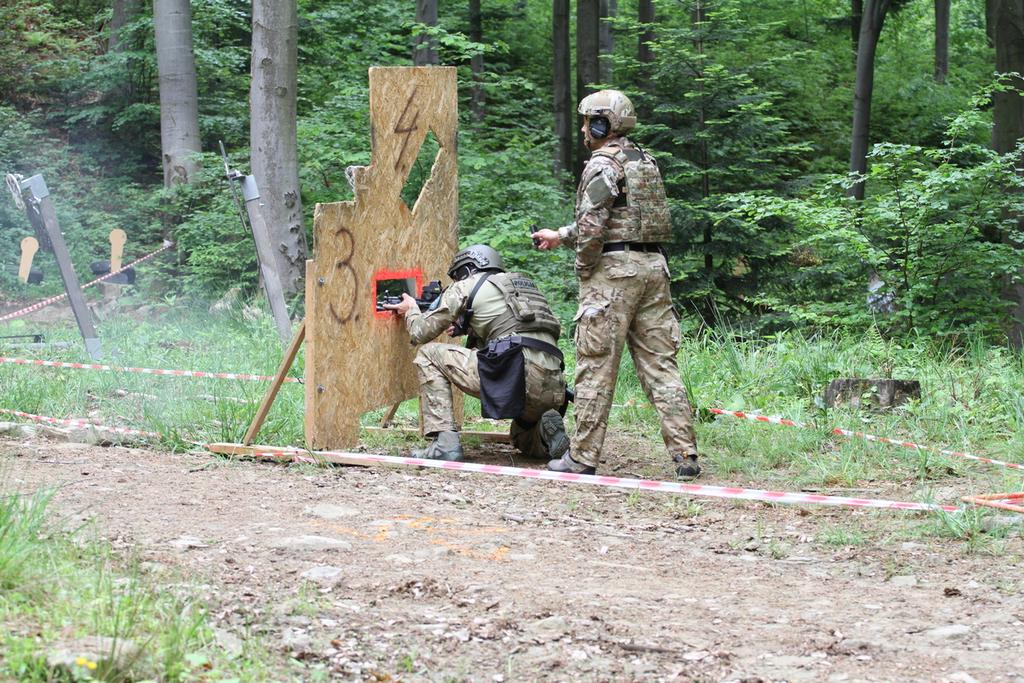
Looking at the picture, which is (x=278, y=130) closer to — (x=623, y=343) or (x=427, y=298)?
(x=427, y=298)

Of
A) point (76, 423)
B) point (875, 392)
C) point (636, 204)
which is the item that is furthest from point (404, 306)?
point (875, 392)

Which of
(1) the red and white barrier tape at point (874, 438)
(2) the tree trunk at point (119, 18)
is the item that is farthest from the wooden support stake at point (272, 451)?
(2) the tree trunk at point (119, 18)

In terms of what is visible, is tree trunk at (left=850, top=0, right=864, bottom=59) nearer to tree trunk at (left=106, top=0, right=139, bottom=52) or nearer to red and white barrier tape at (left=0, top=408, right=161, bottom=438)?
tree trunk at (left=106, top=0, right=139, bottom=52)

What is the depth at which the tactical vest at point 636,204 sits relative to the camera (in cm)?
636

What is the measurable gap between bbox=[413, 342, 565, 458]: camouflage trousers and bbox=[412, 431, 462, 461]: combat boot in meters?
0.04

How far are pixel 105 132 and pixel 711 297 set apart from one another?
1222 cm

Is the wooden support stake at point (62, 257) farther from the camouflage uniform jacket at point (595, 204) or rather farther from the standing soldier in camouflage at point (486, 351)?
the camouflage uniform jacket at point (595, 204)

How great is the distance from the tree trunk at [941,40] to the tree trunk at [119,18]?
653 inches

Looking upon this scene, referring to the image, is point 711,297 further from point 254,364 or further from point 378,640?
point 378,640

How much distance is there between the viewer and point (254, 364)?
956 cm

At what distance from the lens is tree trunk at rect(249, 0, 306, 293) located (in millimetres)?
11891

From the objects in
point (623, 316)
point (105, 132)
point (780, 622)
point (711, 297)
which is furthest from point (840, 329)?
point (105, 132)

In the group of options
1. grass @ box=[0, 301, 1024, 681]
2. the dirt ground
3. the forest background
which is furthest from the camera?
the forest background

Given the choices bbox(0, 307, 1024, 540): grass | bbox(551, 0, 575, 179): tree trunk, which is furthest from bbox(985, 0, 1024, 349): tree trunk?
bbox(551, 0, 575, 179): tree trunk
